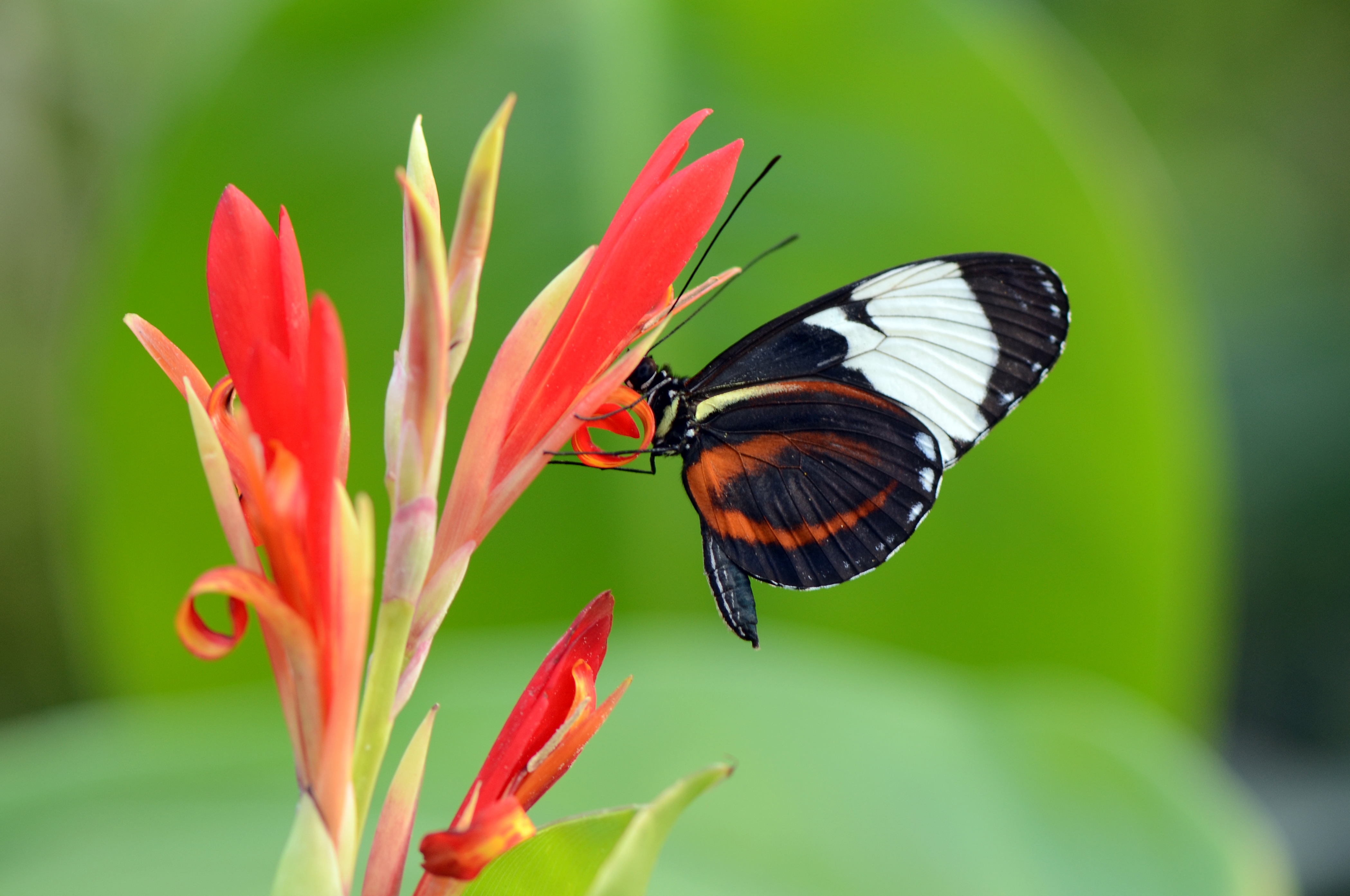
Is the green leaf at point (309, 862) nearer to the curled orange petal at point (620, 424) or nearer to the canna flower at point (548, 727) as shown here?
the canna flower at point (548, 727)

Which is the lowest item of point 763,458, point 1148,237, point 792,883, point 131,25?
point 792,883

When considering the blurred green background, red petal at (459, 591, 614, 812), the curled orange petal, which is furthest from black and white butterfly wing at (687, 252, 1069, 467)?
the blurred green background

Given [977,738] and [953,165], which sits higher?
[953,165]

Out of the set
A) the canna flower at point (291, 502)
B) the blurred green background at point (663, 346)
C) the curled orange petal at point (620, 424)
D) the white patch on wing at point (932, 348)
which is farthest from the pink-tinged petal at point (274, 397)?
the blurred green background at point (663, 346)

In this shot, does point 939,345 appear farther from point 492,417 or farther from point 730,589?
point 492,417

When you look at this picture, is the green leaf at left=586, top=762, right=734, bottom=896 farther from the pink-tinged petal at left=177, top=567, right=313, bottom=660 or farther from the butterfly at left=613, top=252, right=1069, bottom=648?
the butterfly at left=613, top=252, right=1069, bottom=648

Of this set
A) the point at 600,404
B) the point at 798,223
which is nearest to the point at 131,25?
the point at 798,223

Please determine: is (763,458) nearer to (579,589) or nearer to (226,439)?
(226,439)
